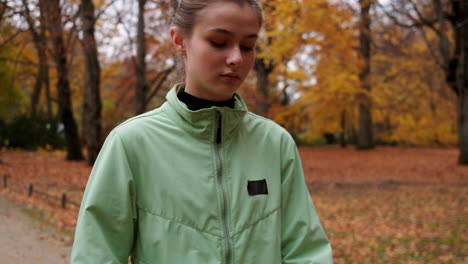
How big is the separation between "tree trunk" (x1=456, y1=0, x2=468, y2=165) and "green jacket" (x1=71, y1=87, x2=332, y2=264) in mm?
14076

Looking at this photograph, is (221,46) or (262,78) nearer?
(221,46)

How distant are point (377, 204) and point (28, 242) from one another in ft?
23.7

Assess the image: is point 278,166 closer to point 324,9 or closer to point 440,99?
point 324,9

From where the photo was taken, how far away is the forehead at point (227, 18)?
161 centimetres

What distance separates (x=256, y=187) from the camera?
1.69 meters

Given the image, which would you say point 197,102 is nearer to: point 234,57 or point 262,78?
point 234,57

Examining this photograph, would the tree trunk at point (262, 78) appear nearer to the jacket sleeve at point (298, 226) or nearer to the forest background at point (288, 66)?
the forest background at point (288, 66)

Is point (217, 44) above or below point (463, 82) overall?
below

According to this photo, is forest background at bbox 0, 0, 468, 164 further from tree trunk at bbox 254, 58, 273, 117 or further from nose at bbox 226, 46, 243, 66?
nose at bbox 226, 46, 243, 66

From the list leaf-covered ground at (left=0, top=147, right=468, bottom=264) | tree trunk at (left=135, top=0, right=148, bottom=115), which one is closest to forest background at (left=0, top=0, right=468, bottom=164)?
tree trunk at (left=135, top=0, right=148, bottom=115)

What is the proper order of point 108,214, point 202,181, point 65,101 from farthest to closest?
point 65,101, point 202,181, point 108,214

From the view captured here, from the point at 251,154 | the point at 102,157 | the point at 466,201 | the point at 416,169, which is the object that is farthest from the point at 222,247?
the point at 416,169

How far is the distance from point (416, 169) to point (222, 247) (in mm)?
17220

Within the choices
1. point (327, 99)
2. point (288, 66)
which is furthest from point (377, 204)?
point (327, 99)
